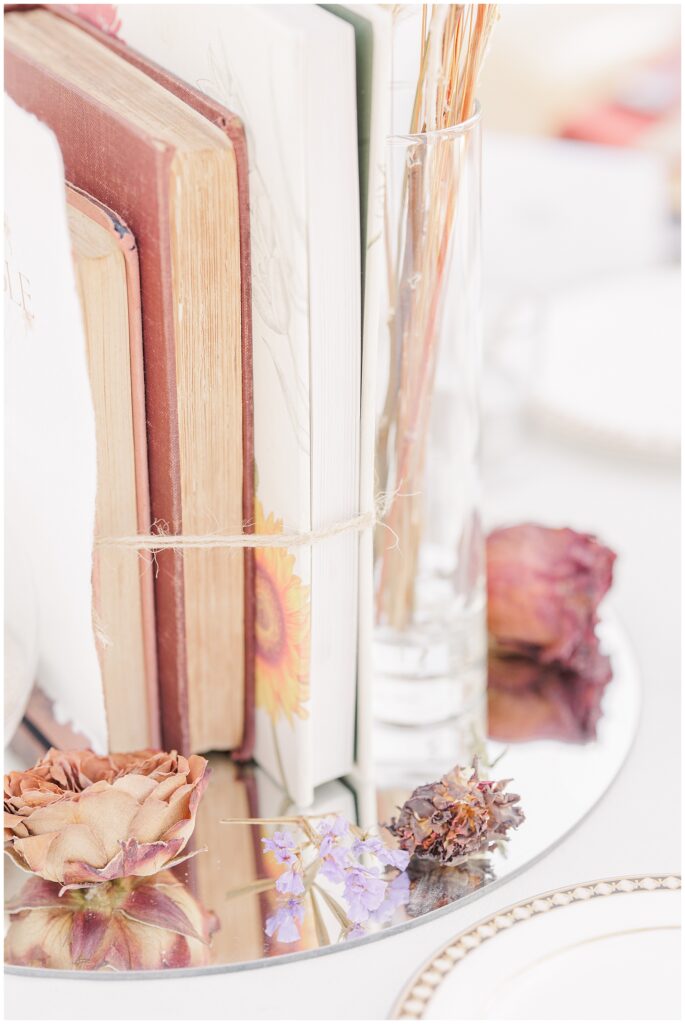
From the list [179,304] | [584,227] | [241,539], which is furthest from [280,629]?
[584,227]

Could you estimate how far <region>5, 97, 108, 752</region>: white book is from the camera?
52 cm

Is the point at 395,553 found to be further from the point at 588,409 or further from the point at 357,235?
the point at 588,409

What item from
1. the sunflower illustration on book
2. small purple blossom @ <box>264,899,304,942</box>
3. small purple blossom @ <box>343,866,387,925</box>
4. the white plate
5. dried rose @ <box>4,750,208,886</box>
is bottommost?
the white plate

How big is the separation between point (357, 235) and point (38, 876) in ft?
0.97

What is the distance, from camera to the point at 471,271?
58 cm

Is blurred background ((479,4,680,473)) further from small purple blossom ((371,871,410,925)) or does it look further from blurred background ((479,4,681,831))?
small purple blossom ((371,871,410,925))

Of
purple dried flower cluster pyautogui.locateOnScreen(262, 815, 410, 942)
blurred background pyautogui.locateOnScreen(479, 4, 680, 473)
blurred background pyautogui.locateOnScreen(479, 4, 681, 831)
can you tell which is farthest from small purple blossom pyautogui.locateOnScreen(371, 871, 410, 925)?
blurred background pyautogui.locateOnScreen(479, 4, 680, 473)

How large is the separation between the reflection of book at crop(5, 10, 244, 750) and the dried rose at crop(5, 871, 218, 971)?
0.09m

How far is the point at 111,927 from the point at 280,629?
14 centimetres

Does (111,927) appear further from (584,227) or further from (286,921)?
(584,227)

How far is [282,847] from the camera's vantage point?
56 centimetres

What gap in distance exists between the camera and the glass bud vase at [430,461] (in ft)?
1.82

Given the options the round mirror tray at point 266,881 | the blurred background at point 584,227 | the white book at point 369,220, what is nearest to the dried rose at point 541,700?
the round mirror tray at point 266,881

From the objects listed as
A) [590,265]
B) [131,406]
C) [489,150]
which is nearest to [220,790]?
[131,406]
